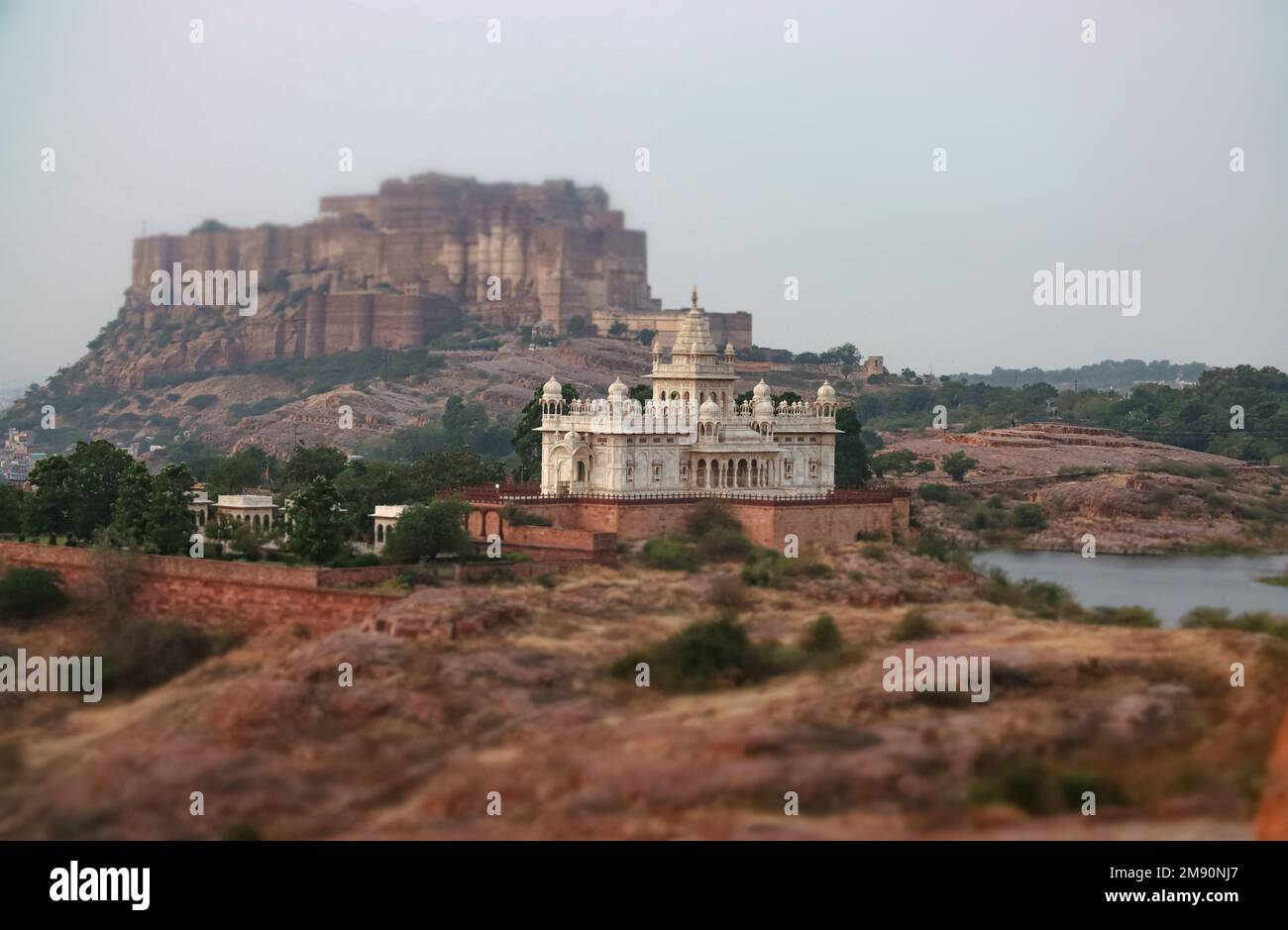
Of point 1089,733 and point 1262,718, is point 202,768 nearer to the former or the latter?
point 1089,733

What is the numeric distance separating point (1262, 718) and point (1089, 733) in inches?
96.5

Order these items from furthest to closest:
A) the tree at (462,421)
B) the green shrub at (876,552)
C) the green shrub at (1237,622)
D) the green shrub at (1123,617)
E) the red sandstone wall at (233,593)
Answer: the tree at (462,421), the green shrub at (876,552), the green shrub at (1123,617), the red sandstone wall at (233,593), the green shrub at (1237,622)

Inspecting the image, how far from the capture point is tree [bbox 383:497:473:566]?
37.9m

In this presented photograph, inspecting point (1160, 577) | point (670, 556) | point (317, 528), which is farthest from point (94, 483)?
point (1160, 577)

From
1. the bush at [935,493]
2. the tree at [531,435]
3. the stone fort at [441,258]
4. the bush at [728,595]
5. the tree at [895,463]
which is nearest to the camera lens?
the bush at [728,595]

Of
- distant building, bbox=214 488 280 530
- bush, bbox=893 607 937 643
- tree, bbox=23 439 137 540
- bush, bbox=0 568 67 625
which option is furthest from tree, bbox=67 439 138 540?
bush, bbox=893 607 937 643

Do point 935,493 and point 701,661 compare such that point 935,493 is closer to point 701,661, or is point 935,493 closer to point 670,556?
point 670,556

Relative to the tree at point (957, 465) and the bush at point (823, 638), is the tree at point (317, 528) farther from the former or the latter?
the tree at point (957, 465)

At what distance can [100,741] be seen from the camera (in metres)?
31.2

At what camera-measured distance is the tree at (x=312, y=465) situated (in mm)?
49656

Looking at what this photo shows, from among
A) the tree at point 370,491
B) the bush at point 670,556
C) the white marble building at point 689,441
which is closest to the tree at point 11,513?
the tree at point 370,491

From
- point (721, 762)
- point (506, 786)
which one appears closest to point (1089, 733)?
point (721, 762)

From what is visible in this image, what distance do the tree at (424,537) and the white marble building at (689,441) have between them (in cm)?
508
